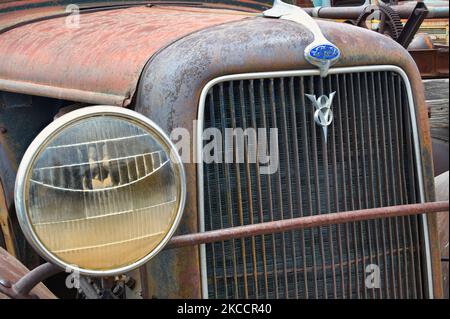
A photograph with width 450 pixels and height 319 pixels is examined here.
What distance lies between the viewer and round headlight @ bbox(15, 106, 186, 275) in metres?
1.51

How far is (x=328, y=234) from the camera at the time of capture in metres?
1.97

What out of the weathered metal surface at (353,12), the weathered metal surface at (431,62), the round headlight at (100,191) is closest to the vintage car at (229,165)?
the round headlight at (100,191)

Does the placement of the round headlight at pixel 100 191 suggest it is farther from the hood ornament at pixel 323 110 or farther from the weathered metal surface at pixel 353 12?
the weathered metal surface at pixel 353 12

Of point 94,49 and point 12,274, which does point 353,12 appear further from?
point 12,274

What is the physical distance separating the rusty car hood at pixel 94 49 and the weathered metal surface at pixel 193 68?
80 millimetres

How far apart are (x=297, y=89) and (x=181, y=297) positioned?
0.66 m

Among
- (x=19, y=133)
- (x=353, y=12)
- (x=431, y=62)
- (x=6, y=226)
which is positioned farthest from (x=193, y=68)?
(x=431, y=62)

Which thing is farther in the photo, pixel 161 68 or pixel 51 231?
pixel 161 68

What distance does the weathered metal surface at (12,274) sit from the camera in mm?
1764

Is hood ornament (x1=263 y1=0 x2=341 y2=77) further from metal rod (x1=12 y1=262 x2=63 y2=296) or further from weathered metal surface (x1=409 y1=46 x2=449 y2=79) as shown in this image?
weathered metal surface (x1=409 y1=46 x2=449 y2=79)
